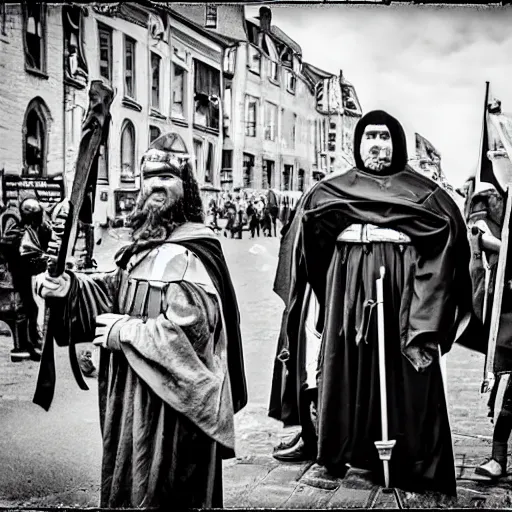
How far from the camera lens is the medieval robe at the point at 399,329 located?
5055 mm

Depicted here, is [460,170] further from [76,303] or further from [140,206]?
[76,303]

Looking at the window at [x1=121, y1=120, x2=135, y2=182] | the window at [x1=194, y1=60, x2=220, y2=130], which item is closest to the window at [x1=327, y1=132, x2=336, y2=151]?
the window at [x1=194, y1=60, x2=220, y2=130]

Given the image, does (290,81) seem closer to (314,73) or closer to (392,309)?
(314,73)

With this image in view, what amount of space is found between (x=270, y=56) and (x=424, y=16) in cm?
98

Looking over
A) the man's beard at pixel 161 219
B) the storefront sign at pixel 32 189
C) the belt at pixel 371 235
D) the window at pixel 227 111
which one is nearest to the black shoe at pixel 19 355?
the storefront sign at pixel 32 189

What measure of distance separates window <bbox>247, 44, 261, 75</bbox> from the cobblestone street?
1125 millimetres

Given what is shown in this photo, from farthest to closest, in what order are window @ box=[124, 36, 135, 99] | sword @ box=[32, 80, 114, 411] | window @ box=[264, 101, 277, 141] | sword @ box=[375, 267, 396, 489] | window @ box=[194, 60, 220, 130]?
window @ box=[264, 101, 277, 141], window @ box=[194, 60, 220, 130], window @ box=[124, 36, 135, 99], sword @ box=[32, 80, 114, 411], sword @ box=[375, 267, 396, 489]

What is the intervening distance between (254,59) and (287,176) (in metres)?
0.81

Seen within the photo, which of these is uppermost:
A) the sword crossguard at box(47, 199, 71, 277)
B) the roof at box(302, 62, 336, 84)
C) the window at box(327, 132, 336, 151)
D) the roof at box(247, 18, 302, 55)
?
the roof at box(247, 18, 302, 55)

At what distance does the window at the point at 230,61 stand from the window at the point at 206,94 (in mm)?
68

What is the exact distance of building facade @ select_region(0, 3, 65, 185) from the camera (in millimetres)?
5301

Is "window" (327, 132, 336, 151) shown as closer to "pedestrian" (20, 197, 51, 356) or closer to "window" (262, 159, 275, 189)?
"window" (262, 159, 275, 189)

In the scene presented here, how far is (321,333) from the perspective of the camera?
5.21 m

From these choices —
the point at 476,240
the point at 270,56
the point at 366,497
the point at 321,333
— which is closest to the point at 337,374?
the point at 321,333
